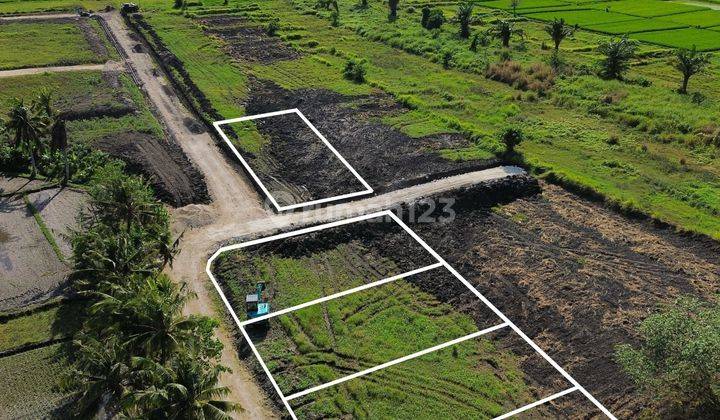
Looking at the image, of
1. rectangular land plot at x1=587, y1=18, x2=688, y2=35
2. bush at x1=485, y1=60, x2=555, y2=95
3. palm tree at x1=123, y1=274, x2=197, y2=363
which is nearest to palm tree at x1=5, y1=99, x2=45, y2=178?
palm tree at x1=123, y1=274, x2=197, y2=363

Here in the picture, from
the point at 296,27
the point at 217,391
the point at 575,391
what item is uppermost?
the point at 296,27

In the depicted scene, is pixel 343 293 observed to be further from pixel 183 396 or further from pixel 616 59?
pixel 616 59

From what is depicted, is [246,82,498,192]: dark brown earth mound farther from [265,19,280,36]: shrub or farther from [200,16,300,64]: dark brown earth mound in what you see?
[265,19,280,36]: shrub

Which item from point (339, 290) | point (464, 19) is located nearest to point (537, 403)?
point (339, 290)

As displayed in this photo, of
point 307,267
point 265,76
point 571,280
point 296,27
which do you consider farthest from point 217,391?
point 296,27

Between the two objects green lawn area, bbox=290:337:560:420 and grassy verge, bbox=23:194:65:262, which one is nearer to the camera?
green lawn area, bbox=290:337:560:420

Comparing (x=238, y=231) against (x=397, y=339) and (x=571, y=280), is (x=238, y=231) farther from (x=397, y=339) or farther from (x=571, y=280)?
(x=571, y=280)
